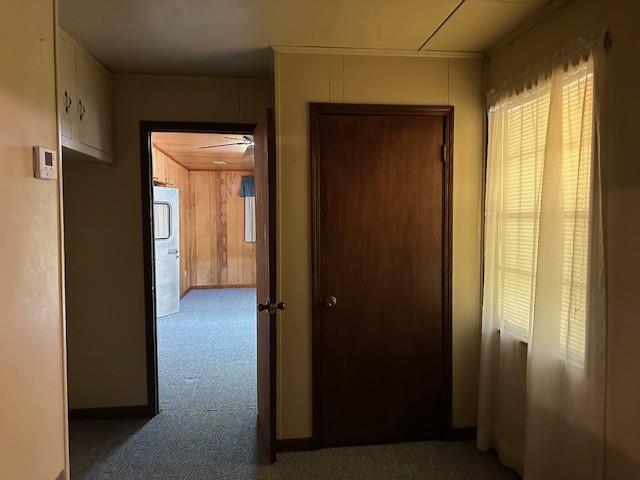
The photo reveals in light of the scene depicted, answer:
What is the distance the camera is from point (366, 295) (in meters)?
2.51

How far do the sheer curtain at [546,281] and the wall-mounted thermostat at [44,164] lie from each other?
6.43 ft

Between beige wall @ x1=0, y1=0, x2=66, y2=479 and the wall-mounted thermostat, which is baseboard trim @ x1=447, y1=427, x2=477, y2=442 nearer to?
beige wall @ x1=0, y1=0, x2=66, y2=479

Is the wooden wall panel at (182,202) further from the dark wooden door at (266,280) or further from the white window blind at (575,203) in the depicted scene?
the white window blind at (575,203)

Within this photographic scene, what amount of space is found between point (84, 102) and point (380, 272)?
194 centimetres

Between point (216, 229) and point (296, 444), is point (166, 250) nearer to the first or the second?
point (216, 229)

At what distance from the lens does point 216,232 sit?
26.2 ft

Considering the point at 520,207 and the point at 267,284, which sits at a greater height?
the point at 520,207

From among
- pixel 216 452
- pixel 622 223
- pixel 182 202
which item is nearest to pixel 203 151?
pixel 182 202

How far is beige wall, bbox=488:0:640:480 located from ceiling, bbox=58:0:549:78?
1.61ft

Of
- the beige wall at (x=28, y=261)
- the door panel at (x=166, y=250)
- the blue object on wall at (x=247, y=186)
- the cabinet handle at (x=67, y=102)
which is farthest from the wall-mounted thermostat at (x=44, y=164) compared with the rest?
the blue object on wall at (x=247, y=186)

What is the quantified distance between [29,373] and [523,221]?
85.4 inches

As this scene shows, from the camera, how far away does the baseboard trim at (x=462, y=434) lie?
261 centimetres

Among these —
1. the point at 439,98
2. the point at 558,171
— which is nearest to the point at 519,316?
the point at 558,171

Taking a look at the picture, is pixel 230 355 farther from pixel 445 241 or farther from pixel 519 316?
pixel 519 316
